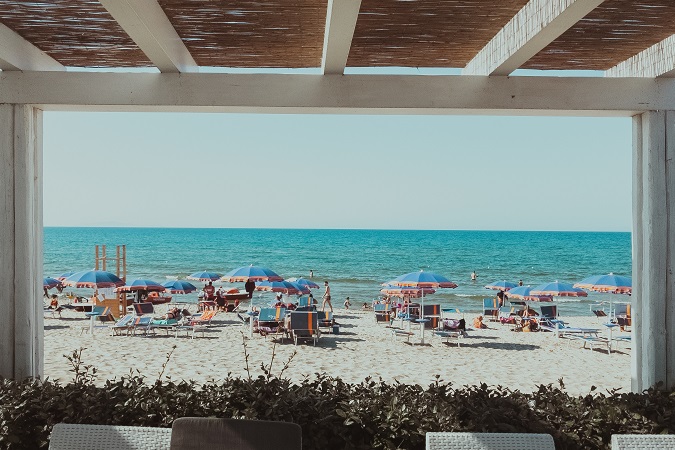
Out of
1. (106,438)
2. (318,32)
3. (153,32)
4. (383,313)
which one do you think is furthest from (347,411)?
(383,313)

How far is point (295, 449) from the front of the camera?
7.91ft

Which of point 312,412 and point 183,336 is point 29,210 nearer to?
point 312,412

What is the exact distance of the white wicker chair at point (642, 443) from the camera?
2410mm

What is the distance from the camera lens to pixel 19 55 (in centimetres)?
340

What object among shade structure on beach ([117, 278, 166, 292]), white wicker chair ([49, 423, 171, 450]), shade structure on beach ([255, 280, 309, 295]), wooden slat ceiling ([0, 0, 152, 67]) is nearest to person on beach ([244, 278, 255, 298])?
shade structure on beach ([255, 280, 309, 295])

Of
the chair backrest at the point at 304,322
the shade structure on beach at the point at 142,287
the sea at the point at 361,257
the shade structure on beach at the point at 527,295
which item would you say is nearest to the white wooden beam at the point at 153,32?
the chair backrest at the point at 304,322

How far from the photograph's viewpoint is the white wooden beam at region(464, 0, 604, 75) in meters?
2.51

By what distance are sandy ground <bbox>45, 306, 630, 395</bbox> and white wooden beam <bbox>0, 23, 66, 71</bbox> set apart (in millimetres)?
5150

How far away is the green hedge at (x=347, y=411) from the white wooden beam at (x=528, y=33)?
184cm

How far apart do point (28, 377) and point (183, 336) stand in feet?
30.2

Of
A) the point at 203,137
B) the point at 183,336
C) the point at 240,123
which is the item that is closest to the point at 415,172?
the point at 240,123

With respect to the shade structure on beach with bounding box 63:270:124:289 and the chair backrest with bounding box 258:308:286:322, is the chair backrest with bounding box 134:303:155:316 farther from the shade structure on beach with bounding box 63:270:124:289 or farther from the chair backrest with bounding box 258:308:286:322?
the chair backrest with bounding box 258:308:286:322

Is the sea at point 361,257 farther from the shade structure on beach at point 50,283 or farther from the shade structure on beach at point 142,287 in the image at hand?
the shade structure on beach at point 50,283

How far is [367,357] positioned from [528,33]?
329 inches
